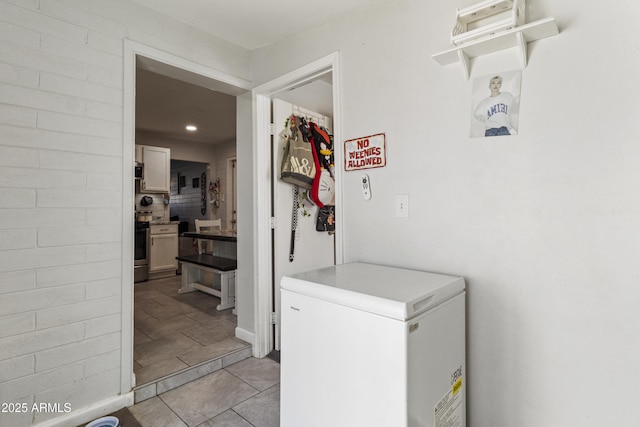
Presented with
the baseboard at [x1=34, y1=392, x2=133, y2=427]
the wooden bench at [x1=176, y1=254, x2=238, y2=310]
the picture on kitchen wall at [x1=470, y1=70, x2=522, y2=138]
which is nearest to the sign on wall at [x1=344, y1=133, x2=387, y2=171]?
the picture on kitchen wall at [x1=470, y1=70, x2=522, y2=138]

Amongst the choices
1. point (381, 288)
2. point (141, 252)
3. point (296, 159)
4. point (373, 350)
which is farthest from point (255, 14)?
point (141, 252)

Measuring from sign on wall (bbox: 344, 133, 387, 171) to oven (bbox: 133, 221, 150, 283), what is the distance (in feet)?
14.7

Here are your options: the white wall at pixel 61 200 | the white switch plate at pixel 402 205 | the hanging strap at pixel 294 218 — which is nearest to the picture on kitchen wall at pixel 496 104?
the white switch plate at pixel 402 205

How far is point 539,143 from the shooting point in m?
1.31

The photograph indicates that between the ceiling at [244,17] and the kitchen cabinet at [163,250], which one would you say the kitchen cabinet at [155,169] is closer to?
the kitchen cabinet at [163,250]

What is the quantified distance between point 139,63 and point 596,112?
8.31ft

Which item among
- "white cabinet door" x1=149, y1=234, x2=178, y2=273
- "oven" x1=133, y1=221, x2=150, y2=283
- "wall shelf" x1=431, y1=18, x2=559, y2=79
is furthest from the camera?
"white cabinet door" x1=149, y1=234, x2=178, y2=273

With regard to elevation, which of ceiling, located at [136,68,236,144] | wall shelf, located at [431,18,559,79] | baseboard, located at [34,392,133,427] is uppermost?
ceiling, located at [136,68,236,144]

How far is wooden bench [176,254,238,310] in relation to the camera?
3608 millimetres

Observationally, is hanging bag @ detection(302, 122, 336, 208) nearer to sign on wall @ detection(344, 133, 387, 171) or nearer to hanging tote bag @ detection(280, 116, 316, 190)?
hanging tote bag @ detection(280, 116, 316, 190)

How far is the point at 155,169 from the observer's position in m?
5.61

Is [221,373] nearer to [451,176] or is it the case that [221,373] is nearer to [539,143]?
[451,176]

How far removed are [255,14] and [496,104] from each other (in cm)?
163

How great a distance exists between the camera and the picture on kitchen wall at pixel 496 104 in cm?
137
